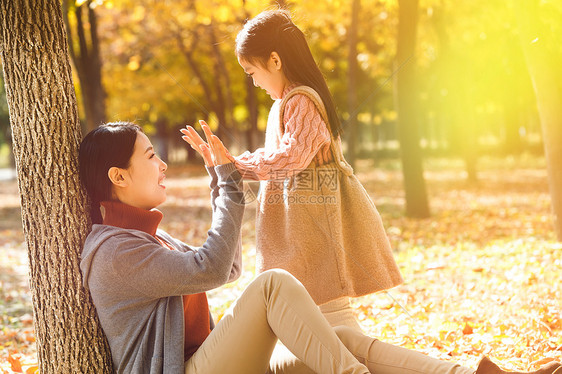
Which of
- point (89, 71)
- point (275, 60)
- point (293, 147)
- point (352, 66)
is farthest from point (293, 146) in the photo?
point (89, 71)

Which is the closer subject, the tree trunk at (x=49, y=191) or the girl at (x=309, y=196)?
the tree trunk at (x=49, y=191)

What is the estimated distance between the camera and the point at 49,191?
2.82 meters

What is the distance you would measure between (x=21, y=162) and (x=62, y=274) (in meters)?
0.56

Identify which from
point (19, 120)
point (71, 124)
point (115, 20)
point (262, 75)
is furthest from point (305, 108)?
point (115, 20)

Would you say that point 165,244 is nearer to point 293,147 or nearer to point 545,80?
point 293,147

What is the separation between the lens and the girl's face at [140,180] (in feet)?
9.04

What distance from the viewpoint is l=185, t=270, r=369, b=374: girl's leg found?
2.55m

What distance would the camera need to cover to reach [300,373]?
279 cm

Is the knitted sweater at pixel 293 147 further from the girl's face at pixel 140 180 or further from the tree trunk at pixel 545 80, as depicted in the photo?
the tree trunk at pixel 545 80

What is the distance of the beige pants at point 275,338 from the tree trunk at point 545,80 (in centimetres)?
498

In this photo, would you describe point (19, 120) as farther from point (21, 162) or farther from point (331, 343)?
point (331, 343)

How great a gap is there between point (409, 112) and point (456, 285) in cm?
464

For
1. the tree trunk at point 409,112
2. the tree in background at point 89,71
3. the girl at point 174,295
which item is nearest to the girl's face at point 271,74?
the girl at point 174,295

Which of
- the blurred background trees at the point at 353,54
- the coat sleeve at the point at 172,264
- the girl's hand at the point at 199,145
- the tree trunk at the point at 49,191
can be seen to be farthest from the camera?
the blurred background trees at the point at 353,54
